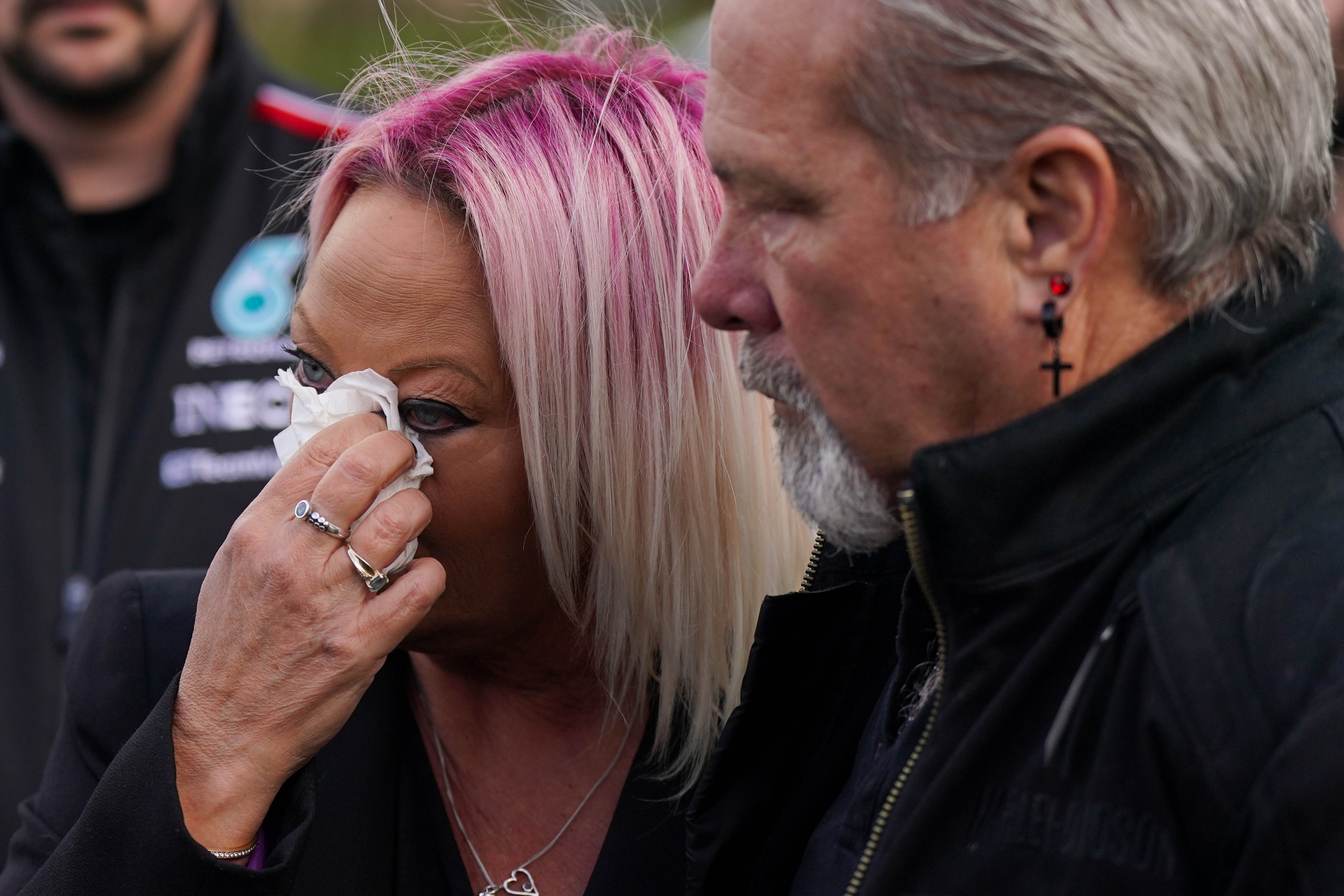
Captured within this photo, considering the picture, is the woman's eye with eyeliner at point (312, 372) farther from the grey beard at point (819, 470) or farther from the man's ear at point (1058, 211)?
the man's ear at point (1058, 211)

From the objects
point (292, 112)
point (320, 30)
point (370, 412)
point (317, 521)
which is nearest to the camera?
point (317, 521)

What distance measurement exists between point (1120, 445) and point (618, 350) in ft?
3.20

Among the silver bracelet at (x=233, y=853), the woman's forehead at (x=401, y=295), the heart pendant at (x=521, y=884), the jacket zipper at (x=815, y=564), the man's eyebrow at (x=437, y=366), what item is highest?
the woman's forehead at (x=401, y=295)

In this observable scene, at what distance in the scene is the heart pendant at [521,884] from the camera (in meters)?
2.16

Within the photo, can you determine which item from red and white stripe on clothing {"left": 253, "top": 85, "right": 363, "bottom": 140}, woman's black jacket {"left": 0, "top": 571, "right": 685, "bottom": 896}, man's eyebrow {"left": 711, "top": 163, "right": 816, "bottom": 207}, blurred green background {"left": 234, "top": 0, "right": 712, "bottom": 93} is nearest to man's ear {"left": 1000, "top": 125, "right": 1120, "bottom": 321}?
man's eyebrow {"left": 711, "top": 163, "right": 816, "bottom": 207}

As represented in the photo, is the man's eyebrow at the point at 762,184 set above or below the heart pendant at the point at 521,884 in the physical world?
above

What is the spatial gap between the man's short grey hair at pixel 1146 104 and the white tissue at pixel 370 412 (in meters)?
0.94

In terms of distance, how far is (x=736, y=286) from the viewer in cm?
159

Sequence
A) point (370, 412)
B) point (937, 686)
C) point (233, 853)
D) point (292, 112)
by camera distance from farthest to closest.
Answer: point (292, 112) < point (370, 412) < point (233, 853) < point (937, 686)

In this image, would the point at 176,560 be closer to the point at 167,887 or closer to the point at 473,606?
the point at 473,606

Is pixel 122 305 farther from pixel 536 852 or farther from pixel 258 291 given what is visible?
pixel 536 852

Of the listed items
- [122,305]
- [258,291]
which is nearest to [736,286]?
[258,291]

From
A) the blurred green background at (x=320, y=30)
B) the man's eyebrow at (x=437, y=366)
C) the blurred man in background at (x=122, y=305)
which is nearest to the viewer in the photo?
the man's eyebrow at (x=437, y=366)

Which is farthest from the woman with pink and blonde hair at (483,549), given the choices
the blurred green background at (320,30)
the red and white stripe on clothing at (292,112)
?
the blurred green background at (320,30)
